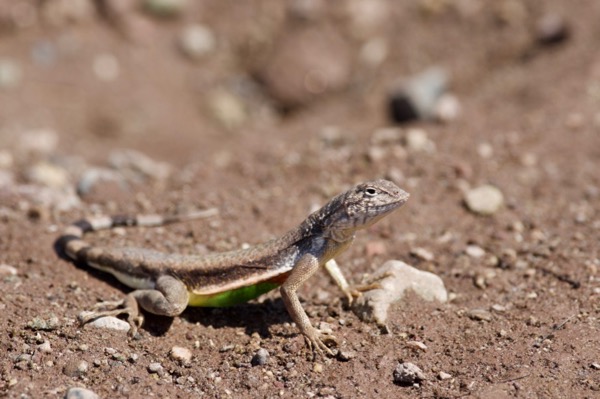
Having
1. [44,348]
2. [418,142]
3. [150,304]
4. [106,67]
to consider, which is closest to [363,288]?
[150,304]

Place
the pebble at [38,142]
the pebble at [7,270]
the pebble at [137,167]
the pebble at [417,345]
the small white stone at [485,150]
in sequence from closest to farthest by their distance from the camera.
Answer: the pebble at [417,345] < the pebble at [7,270] < the small white stone at [485,150] < the pebble at [137,167] < the pebble at [38,142]

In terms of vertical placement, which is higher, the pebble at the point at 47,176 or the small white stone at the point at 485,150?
the small white stone at the point at 485,150

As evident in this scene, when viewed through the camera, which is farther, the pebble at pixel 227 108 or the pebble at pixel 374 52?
the pebble at pixel 374 52

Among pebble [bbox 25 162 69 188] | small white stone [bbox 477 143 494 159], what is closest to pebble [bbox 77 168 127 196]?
pebble [bbox 25 162 69 188]

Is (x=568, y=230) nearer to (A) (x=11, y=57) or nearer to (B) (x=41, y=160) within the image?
(B) (x=41, y=160)

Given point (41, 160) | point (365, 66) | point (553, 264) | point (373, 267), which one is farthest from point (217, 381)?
point (365, 66)

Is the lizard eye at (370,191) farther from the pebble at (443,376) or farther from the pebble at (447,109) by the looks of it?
the pebble at (447,109)

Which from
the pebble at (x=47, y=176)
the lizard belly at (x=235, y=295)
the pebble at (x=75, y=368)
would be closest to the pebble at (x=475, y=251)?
the lizard belly at (x=235, y=295)
